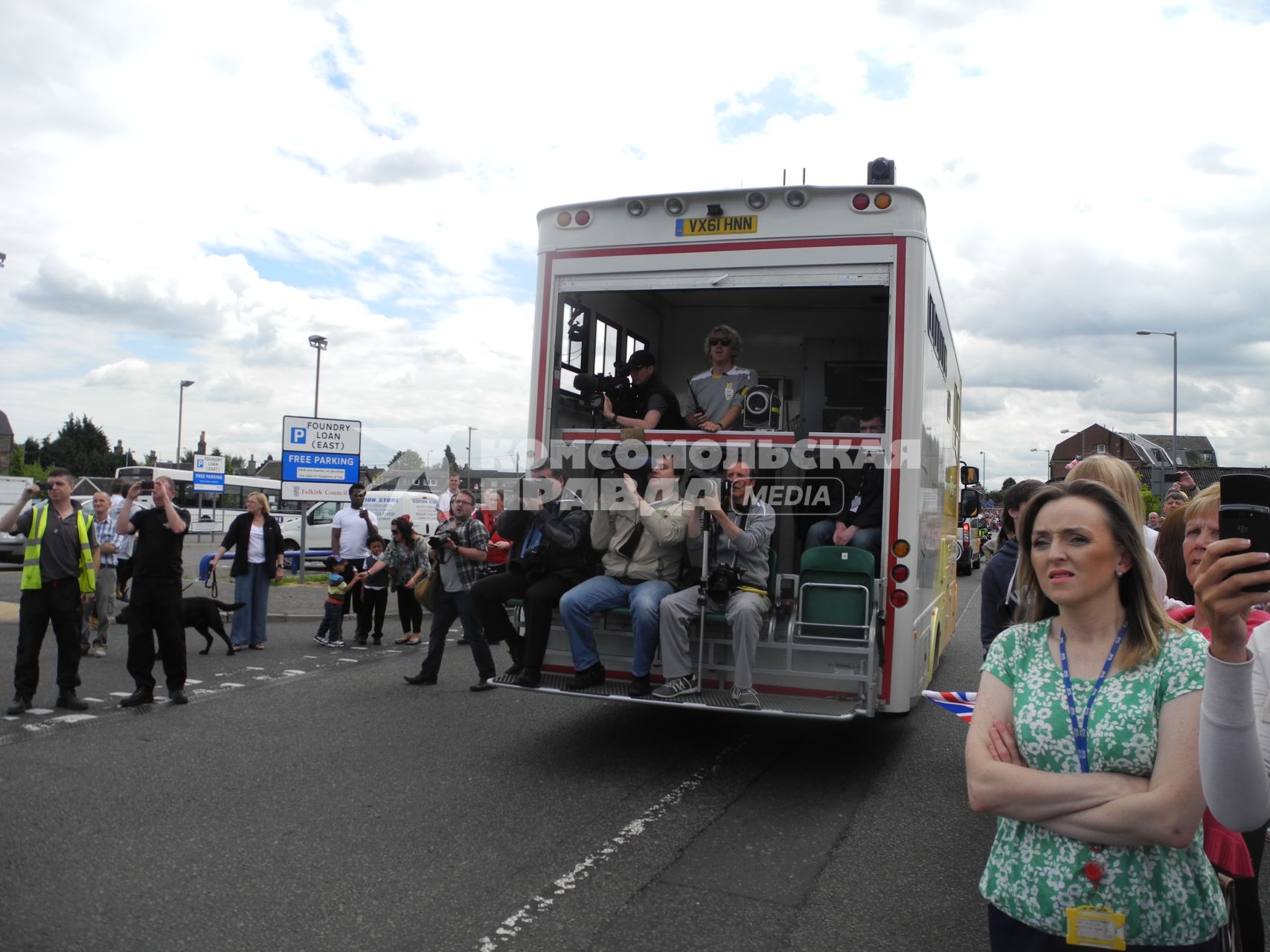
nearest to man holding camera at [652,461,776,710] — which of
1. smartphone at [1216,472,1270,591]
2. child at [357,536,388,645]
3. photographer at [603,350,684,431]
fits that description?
photographer at [603,350,684,431]

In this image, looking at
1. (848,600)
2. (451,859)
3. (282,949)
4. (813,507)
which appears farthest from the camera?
(813,507)

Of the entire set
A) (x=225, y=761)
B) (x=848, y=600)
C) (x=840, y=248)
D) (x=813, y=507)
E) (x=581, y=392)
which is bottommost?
(x=225, y=761)

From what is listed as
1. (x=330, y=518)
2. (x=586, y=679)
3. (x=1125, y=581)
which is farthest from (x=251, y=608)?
Result: (x=330, y=518)

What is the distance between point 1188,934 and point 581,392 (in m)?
6.13

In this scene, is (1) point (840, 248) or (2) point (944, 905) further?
(1) point (840, 248)

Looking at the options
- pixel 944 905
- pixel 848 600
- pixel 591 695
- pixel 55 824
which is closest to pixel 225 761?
pixel 55 824

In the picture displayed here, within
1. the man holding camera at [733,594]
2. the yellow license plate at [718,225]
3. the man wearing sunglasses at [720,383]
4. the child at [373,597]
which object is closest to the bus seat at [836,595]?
the man holding camera at [733,594]

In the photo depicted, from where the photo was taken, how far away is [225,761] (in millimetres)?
6457

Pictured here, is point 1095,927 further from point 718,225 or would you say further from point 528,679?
point 718,225

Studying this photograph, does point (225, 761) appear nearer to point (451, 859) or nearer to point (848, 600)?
point (451, 859)

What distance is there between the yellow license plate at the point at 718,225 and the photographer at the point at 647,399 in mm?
1531

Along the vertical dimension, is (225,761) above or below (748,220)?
below

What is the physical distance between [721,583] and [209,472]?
89.3 ft

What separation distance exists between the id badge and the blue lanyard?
289 millimetres
